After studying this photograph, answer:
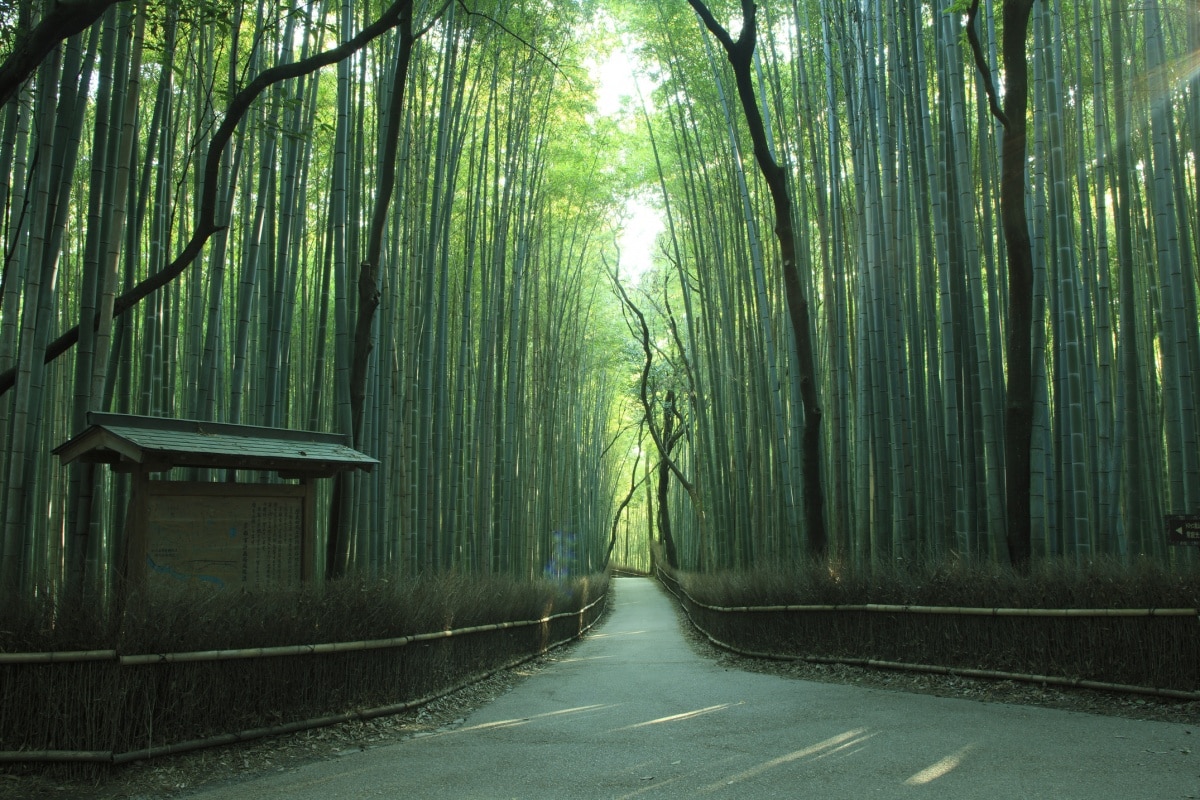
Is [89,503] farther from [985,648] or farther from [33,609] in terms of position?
[985,648]

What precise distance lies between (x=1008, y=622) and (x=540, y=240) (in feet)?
22.3

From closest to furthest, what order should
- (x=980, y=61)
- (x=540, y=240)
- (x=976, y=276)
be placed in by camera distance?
(x=980, y=61) → (x=976, y=276) → (x=540, y=240)

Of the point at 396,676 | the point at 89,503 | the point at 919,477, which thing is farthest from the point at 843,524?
the point at 89,503

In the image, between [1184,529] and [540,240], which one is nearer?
[1184,529]

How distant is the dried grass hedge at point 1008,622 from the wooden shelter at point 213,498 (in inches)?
120

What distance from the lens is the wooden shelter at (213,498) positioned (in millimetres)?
3484

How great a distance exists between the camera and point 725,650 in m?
7.91

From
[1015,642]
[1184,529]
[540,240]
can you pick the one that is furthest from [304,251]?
[1184,529]

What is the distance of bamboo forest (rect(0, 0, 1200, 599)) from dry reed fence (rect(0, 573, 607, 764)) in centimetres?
40

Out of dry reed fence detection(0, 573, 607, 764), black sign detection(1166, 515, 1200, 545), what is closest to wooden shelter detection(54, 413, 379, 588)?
dry reed fence detection(0, 573, 607, 764)

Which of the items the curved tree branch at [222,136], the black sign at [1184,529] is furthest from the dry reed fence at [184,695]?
the black sign at [1184,529]

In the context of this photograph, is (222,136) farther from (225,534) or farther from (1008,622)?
(1008,622)

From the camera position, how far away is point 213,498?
12.5ft

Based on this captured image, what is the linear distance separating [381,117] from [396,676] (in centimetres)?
372
